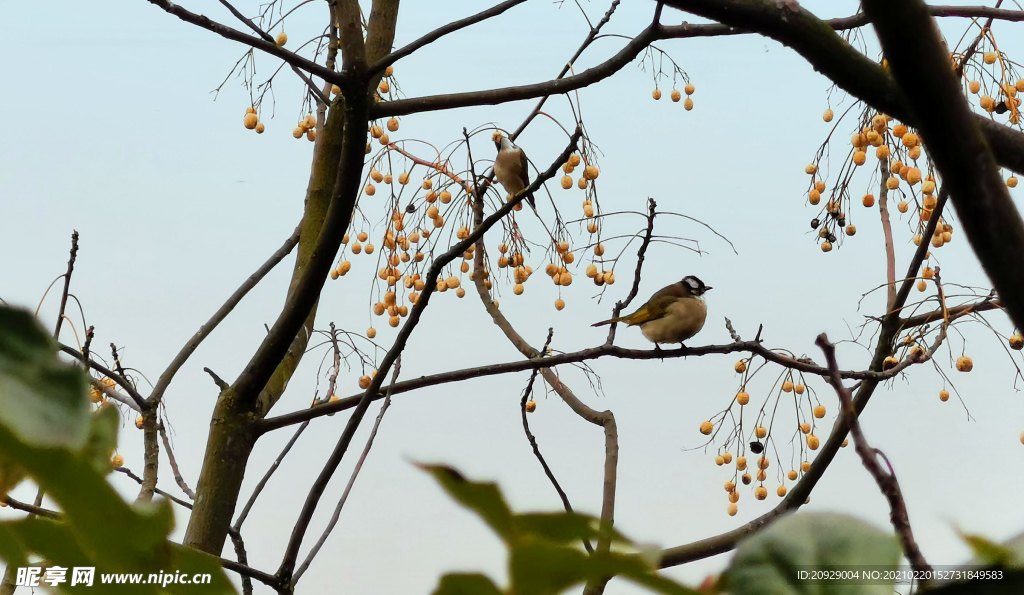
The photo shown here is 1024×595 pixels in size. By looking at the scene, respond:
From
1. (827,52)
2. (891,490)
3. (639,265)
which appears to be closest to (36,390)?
(891,490)

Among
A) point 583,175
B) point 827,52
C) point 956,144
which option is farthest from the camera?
point 583,175

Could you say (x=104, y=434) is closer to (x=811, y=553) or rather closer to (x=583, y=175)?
(x=811, y=553)

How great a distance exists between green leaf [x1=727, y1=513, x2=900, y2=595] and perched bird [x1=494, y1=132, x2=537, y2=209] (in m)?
2.28

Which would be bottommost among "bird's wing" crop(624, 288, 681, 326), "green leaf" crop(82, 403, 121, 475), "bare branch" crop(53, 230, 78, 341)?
"green leaf" crop(82, 403, 121, 475)

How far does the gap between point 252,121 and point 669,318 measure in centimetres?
126

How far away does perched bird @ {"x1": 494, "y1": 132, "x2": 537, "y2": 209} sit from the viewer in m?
2.46

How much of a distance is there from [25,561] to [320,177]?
150cm

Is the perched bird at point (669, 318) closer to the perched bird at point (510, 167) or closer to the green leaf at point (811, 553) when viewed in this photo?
the perched bird at point (510, 167)

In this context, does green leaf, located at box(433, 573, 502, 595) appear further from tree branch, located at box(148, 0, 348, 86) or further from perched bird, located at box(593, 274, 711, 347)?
perched bird, located at box(593, 274, 711, 347)

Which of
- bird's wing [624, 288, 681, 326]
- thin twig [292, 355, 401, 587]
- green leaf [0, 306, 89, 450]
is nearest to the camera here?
green leaf [0, 306, 89, 450]

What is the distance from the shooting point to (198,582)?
17cm

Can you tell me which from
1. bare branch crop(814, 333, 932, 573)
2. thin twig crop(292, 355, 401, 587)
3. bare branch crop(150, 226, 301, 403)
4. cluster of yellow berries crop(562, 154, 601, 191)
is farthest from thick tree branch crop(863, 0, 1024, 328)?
cluster of yellow berries crop(562, 154, 601, 191)

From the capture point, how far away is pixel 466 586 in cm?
15

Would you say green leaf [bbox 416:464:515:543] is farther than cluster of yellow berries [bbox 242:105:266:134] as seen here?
No
